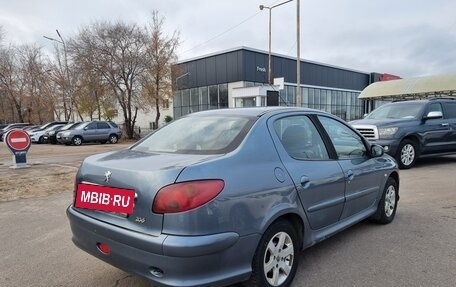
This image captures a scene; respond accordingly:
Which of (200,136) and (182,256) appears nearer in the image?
(182,256)

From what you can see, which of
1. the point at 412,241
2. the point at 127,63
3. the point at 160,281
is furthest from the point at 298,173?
the point at 127,63

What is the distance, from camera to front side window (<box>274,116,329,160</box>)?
3429mm

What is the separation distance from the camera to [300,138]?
365 cm

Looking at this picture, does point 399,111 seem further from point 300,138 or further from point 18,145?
point 18,145

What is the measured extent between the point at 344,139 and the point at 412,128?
252 inches

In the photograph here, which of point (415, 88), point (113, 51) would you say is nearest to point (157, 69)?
point (113, 51)

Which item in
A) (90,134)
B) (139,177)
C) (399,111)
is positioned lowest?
(90,134)

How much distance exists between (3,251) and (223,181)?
3.08m

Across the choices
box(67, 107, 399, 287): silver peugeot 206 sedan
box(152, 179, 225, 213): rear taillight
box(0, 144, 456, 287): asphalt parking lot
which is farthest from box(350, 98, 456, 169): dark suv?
box(152, 179, 225, 213): rear taillight

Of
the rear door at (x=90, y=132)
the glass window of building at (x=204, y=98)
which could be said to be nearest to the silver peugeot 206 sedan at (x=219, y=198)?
the rear door at (x=90, y=132)

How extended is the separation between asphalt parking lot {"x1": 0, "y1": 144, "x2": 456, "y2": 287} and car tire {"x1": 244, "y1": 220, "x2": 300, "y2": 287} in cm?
24

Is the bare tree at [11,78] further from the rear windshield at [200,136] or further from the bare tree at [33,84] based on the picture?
the rear windshield at [200,136]

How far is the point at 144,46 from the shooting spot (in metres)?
29.6

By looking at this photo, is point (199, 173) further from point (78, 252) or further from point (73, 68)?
point (73, 68)
